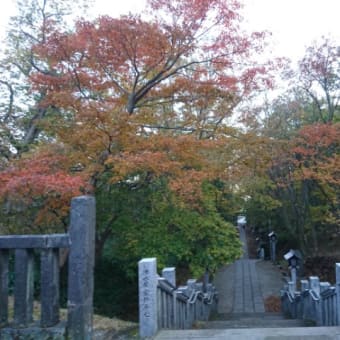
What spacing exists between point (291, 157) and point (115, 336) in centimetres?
1229

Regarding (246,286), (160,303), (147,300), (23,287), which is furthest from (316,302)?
(246,286)

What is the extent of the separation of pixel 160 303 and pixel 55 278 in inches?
98.9

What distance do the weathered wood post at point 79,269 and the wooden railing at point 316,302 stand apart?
160 inches

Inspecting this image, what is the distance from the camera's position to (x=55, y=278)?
381 centimetres

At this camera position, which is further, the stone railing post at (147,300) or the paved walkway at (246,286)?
the paved walkway at (246,286)

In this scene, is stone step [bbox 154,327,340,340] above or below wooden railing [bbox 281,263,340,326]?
above

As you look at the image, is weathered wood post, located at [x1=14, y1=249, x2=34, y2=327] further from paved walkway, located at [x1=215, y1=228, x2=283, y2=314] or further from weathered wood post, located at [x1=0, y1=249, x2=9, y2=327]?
paved walkway, located at [x1=215, y1=228, x2=283, y2=314]

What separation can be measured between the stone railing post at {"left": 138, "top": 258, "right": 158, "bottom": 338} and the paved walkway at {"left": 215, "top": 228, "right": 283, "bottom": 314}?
36.9ft

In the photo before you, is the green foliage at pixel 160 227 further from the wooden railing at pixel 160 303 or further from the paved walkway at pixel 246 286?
the paved walkway at pixel 246 286

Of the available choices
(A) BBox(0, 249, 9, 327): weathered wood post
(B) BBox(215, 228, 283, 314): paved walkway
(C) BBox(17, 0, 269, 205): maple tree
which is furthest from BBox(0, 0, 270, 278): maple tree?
(B) BBox(215, 228, 283, 314): paved walkway

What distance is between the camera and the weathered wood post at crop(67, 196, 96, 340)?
147 inches

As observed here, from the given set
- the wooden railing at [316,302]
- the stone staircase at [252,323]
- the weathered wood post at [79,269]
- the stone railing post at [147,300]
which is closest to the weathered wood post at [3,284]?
the weathered wood post at [79,269]

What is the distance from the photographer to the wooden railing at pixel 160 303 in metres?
5.11

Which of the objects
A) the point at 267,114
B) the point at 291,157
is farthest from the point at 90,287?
the point at 267,114
